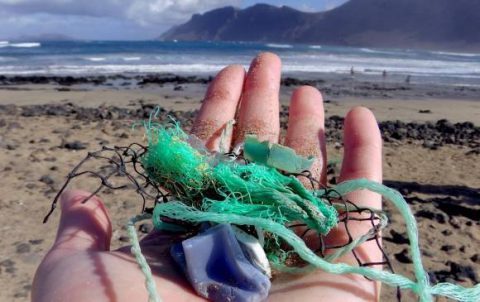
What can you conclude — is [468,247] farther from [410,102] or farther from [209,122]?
[410,102]

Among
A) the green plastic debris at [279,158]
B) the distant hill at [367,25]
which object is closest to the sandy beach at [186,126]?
the green plastic debris at [279,158]

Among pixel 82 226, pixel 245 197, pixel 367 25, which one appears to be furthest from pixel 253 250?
pixel 367 25

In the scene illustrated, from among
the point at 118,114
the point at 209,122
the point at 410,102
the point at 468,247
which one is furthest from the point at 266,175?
the point at 410,102

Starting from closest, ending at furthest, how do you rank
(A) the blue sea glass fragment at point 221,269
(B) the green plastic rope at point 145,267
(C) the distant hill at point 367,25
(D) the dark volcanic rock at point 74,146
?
(B) the green plastic rope at point 145,267
(A) the blue sea glass fragment at point 221,269
(D) the dark volcanic rock at point 74,146
(C) the distant hill at point 367,25

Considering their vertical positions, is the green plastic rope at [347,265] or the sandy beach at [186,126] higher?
the green plastic rope at [347,265]

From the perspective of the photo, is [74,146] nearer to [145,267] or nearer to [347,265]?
[145,267]

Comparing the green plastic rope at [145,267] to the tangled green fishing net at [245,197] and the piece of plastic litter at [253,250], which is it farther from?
the piece of plastic litter at [253,250]

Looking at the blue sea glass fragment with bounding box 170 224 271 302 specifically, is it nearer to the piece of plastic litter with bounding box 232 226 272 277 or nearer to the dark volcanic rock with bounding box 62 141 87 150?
the piece of plastic litter with bounding box 232 226 272 277
